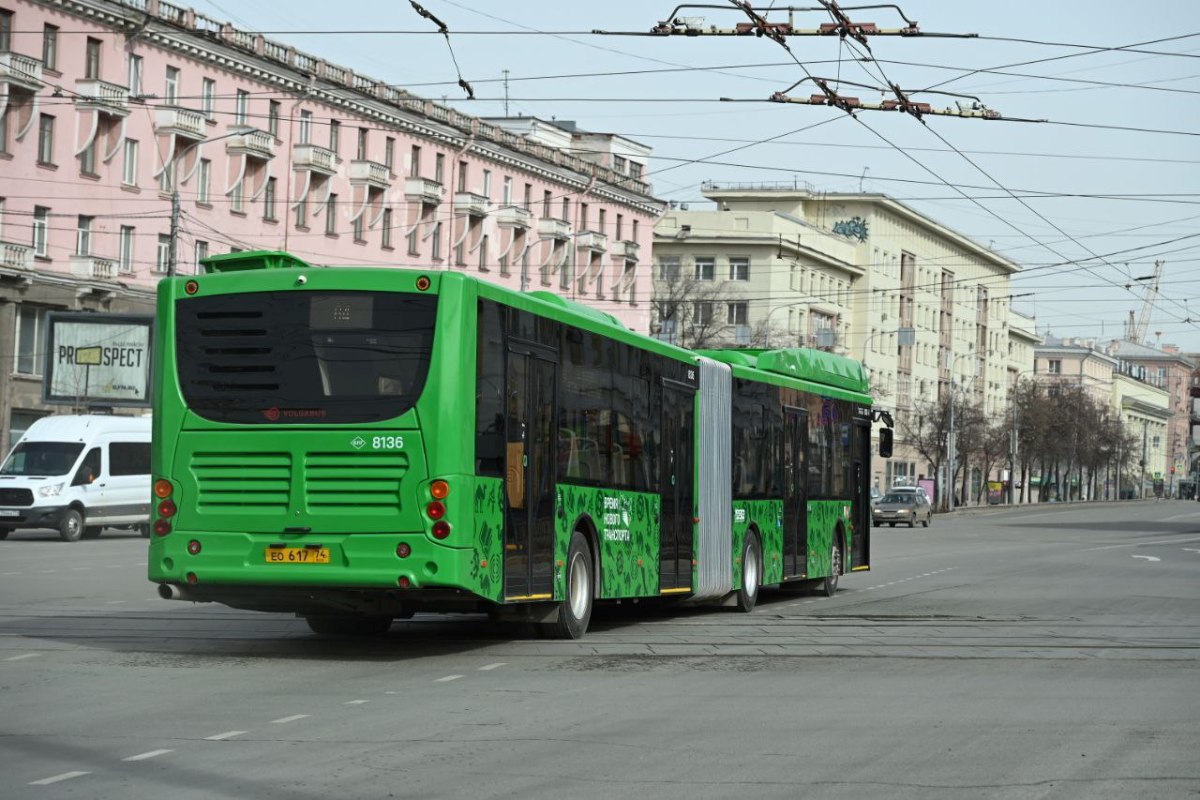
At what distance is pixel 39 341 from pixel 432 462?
42.6 m

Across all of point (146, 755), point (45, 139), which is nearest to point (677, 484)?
point (146, 755)

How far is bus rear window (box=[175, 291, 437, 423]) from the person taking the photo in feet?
47.1

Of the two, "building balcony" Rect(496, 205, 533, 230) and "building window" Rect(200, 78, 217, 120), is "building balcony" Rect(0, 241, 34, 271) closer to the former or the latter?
"building window" Rect(200, 78, 217, 120)

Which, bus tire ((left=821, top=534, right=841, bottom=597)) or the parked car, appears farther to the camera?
the parked car

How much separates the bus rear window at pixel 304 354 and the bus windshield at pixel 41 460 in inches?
1061

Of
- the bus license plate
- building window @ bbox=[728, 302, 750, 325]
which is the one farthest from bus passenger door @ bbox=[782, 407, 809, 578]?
building window @ bbox=[728, 302, 750, 325]

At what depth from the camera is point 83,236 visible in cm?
5497

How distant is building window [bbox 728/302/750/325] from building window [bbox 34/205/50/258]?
53650 millimetres

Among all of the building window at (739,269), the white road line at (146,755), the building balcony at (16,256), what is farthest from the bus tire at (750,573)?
the building window at (739,269)

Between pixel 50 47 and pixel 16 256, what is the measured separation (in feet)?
19.9

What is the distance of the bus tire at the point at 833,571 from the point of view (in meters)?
26.1

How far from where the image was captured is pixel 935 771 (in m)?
9.54

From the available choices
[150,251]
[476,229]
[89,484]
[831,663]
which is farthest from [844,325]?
[831,663]

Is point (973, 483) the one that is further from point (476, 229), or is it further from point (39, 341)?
point (39, 341)
